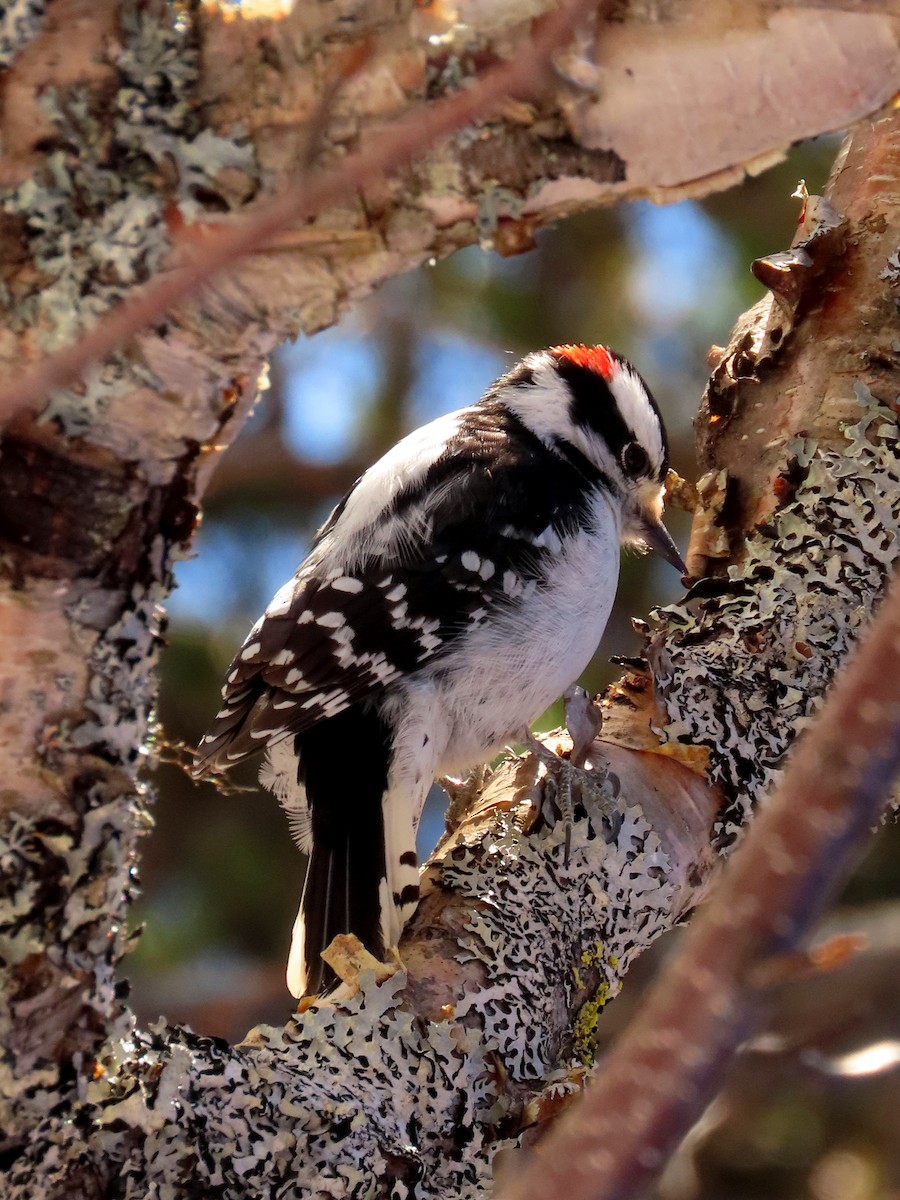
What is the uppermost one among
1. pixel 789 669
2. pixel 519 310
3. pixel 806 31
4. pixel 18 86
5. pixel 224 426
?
pixel 18 86

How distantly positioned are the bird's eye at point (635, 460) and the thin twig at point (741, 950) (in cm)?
213

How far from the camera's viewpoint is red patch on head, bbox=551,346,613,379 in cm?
277

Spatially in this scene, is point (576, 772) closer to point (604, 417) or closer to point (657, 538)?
point (657, 538)

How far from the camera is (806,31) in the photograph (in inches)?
39.6

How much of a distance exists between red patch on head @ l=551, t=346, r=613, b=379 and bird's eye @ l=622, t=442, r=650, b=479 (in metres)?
0.17

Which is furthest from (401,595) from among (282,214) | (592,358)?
(282,214)

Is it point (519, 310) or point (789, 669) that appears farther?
point (519, 310)

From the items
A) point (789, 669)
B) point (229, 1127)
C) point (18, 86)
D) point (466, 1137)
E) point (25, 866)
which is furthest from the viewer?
point (789, 669)

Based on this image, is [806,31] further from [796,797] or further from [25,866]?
[25,866]

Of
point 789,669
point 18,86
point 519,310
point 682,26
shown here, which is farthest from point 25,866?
point 519,310

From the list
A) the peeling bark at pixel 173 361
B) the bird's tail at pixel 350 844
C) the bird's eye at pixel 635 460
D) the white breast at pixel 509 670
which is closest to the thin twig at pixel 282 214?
the peeling bark at pixel 173 361

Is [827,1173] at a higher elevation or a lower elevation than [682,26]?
lower

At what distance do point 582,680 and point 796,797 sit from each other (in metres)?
3.27

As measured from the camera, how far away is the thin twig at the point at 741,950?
55cm
